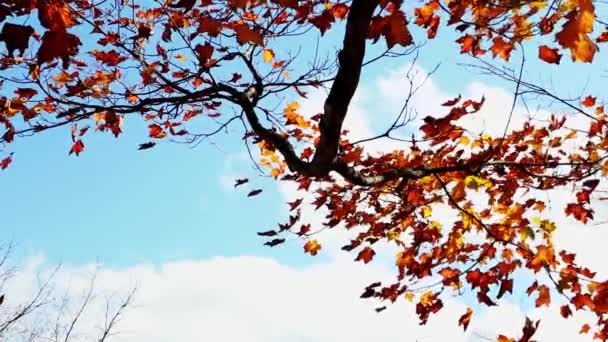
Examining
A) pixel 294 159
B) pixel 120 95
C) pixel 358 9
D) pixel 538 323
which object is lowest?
pixel 538 323

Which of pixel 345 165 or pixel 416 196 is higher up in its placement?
pixel 416 196

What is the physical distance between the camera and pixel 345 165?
3725 millimetres

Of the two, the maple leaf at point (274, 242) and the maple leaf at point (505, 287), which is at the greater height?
the maple leaf at point (274, 242)

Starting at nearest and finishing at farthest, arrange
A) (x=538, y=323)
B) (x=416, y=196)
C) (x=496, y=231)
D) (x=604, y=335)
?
1. (x=538, y=323)
2. (x=604, y=335)
3. (x=496, y=231)
4. (x=416, y=196)

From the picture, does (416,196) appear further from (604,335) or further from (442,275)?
(604,335)

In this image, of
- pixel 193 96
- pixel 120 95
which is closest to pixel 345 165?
pixel 193 96

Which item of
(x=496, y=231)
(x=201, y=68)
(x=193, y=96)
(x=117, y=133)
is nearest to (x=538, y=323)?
(x=496, y=231)

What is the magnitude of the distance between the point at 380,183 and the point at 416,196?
1283 mm

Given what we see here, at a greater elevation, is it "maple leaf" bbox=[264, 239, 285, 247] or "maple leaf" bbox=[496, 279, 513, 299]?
"maple leaf" bbox=[264, 239, 285, 247]

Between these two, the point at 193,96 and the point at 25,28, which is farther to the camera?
the point at 193,96

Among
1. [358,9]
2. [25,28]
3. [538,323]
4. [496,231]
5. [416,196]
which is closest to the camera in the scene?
[25,28]

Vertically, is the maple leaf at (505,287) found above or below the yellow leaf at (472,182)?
below

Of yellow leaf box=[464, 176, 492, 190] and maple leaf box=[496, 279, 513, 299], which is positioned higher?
yellow leaf box=[464, 176, 492, 190]

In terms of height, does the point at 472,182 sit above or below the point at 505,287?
above
